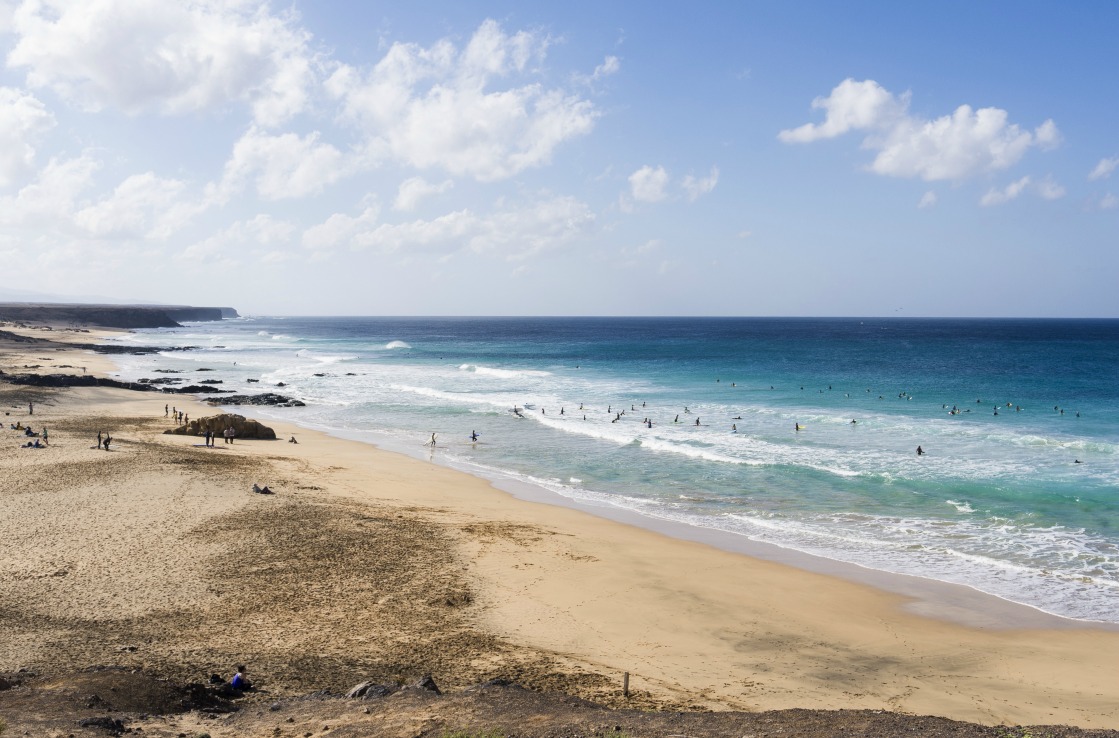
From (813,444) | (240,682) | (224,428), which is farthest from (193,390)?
(240,682)

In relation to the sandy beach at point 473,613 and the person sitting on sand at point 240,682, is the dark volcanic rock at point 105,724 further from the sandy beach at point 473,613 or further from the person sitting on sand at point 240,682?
the person sitting on sand at point 240,682

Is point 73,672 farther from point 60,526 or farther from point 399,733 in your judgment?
point 60,526

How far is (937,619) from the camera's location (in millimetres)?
15781

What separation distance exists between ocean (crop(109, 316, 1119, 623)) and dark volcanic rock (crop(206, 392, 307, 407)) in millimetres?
1425

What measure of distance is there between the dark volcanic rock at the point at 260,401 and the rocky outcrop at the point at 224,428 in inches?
524

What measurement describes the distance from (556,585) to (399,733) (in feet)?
26.7

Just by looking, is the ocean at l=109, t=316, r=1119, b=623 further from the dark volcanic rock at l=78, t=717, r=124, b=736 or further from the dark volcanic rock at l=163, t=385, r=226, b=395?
the dark volcanic rock at l=78, t=717, r=124, b=736

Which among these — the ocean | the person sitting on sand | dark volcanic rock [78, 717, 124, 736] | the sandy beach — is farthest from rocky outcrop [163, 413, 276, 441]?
dark volcanic rock [78, 717, 124, 736]

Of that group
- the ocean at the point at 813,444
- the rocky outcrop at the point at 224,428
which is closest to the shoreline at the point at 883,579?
the ocean at the point at 813,444

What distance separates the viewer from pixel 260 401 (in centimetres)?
5122

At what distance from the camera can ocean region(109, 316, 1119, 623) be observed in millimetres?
21062

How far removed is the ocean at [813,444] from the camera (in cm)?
2106

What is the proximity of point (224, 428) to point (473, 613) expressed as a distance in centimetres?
2607

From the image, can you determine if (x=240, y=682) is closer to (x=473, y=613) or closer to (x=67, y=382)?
(x=473, y=613)
